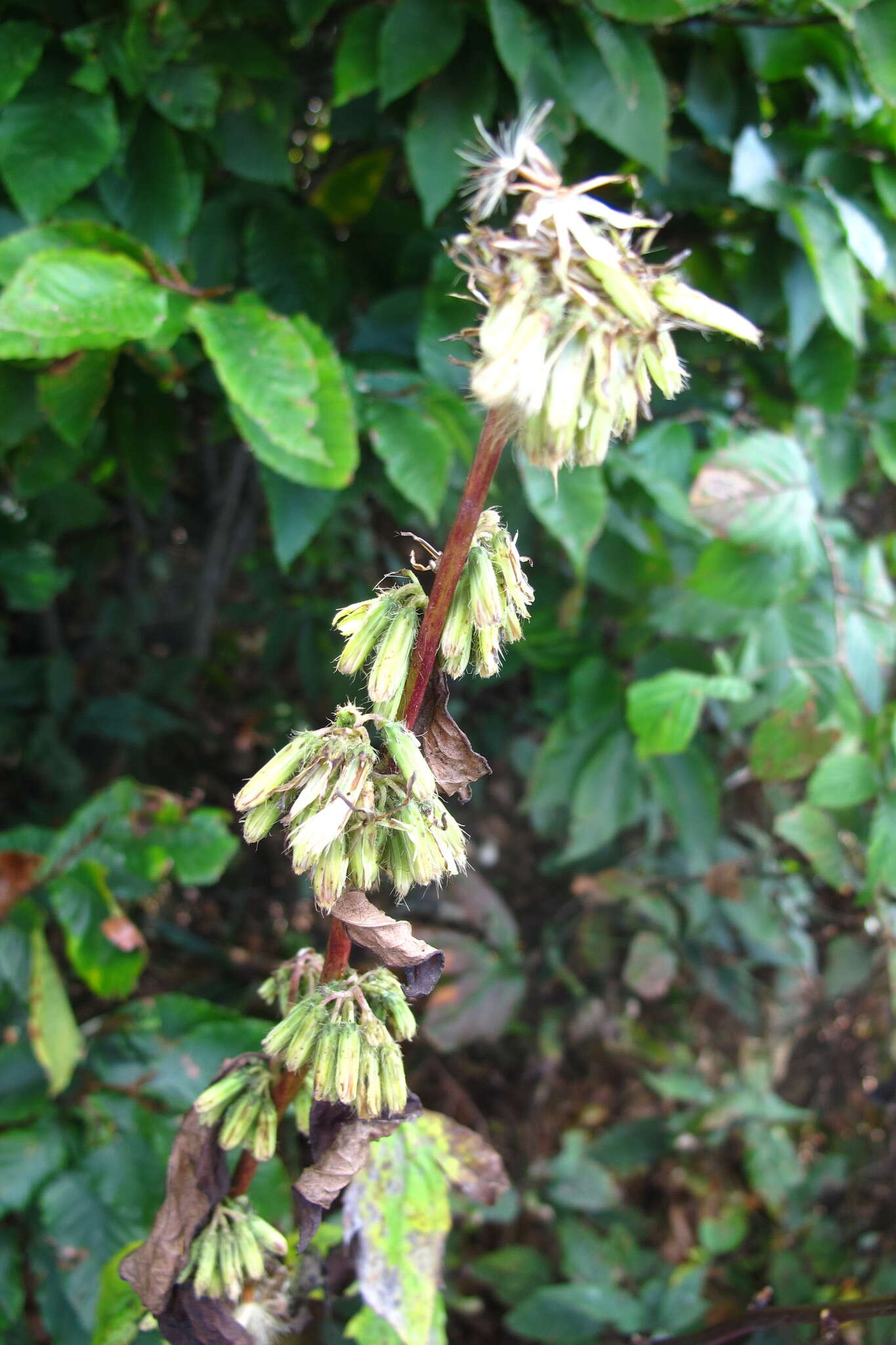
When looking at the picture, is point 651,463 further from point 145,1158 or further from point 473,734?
point 145,1158

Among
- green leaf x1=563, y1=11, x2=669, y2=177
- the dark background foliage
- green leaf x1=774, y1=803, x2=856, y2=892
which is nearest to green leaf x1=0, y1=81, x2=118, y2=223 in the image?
the dark background foliage

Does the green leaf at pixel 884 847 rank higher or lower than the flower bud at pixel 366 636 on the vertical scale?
lower

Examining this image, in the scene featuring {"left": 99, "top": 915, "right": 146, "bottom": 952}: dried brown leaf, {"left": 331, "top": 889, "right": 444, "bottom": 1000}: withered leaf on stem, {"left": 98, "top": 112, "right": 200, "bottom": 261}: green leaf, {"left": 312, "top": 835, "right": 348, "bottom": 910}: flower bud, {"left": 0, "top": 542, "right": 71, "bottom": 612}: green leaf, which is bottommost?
{"left": 99, "top": 915, "right": 146, "bottom": 952}: dried brown leaf

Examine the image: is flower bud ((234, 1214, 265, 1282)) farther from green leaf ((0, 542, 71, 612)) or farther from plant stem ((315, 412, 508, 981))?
green leaf ((0, 542, 71, 612))

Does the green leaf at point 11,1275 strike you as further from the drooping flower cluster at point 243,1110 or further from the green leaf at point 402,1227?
the drooping flower cluster at point 243,1110

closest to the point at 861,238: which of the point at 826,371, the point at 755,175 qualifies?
the point at 755,175

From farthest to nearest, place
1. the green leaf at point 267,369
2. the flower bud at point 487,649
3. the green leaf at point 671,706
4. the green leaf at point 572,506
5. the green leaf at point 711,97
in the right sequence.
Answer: the green leaf at point 711,97
the green leaf at point 671,706
the green leaf at point 572,506
the green leaf at point 267,369
the flower bud at point 487,649

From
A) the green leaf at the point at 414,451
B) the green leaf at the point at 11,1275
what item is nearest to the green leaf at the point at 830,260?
the green leaf at the point at 414,451

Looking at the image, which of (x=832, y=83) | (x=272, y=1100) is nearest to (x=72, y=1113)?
(x=272, y=1100)
